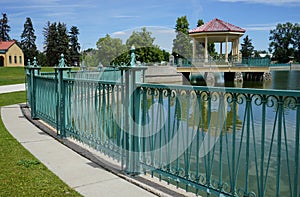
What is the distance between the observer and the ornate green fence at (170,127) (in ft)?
8.88

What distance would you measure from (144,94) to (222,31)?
103 ft

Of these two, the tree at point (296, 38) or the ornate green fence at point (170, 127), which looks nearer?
the ornate green fence at point (170, 127)

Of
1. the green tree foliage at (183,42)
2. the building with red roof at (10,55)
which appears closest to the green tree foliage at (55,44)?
the building with red roof at (10,55)

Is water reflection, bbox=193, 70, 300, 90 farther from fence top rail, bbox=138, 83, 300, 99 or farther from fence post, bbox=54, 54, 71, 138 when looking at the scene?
fence top rail, bbox=138, 83, 300, 99

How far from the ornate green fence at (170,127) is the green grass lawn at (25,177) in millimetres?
920

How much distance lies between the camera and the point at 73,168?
168 inches

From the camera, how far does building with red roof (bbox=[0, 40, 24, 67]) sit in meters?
50.5

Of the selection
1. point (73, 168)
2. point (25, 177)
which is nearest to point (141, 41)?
point (73, 168)

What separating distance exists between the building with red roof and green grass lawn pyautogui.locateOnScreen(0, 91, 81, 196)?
50.9 m

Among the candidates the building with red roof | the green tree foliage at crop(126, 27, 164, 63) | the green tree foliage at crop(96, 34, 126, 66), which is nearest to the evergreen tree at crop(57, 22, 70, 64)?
the building with red roof

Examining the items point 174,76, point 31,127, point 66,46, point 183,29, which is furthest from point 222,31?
point 66,46

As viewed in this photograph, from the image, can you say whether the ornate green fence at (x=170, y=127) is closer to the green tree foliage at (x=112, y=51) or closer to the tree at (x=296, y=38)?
the green tree foliage at (x=112, y=51)

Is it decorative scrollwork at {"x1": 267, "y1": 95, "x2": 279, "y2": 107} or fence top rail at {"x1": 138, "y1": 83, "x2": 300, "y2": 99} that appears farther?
decorative scrollwork at {"x1": 267, "y1": 95, "x2": 279, "y2": 107}

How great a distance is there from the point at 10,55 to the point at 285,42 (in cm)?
7011
